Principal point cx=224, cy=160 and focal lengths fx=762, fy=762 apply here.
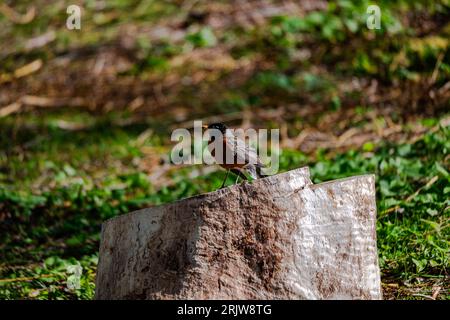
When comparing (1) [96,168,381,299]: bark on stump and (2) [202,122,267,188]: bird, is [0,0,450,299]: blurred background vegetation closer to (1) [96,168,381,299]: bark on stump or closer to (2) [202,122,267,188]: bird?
(1) [96,168,381,299]: bark on stump

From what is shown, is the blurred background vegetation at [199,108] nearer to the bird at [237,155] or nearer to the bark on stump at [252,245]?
the bark on stump at [252,245]

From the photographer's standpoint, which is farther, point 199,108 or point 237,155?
point 199,108

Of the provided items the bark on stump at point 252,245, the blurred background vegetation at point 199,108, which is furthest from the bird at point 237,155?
the blurred background vegetation at point 199,108

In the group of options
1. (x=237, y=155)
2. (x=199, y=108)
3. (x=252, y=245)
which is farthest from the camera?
(x=199, y=108)

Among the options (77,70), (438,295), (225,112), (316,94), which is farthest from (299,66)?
(438,295)

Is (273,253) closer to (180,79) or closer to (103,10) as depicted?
(180,79)

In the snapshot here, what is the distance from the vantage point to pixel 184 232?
136 inches

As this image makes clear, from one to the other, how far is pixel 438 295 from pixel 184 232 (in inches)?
59.2

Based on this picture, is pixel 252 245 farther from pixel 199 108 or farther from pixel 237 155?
pixel 199 108

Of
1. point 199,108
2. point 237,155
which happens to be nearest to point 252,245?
point 237,155

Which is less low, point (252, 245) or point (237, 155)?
point (237, 155)

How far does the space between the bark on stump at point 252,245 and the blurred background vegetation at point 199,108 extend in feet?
2.69

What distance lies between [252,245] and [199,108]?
5985mm

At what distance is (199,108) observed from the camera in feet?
30.7
